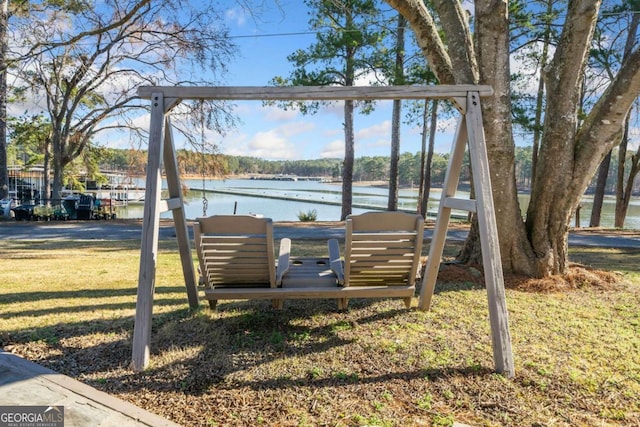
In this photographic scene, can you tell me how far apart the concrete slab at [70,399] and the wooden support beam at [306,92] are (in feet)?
6.35

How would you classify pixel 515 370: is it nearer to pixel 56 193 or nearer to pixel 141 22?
pixel 141 22

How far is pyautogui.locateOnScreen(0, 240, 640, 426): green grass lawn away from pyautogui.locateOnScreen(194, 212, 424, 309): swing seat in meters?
0.39

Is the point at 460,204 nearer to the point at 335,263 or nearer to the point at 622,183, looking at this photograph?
the point at 335,263

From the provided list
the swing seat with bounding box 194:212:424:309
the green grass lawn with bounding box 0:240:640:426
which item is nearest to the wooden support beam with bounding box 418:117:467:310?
the green grass lawn with bounding box 0:240:640:426

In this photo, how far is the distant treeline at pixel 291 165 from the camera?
14.2 metres

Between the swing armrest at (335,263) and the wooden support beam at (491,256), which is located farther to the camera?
the swing armrest at (335,263)

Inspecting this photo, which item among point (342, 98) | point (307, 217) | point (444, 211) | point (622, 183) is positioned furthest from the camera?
point (622, 183)

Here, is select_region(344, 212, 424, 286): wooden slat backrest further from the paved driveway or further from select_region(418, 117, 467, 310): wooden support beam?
the paved driveway

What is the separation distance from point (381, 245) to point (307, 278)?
0.70 meters

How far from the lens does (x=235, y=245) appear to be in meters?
2.96

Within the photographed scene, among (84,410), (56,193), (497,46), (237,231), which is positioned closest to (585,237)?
(497,46)

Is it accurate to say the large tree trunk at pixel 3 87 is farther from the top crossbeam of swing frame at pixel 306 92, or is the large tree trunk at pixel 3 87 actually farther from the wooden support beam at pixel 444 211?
the wooden support beam at pixel 444 211

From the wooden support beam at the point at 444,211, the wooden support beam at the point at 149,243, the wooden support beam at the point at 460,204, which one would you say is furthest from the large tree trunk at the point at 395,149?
the wooden support beam at the point at 149,243

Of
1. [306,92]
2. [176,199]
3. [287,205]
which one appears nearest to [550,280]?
[306,92]
